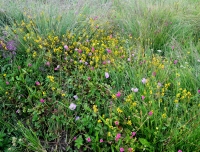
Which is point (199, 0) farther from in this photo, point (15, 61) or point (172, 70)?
point (15, 61)

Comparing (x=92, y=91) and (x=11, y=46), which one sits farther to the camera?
(x=11, y=46)

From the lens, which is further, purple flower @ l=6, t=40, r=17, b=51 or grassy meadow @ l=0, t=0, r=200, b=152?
purple flower @ l=6, t=40, r=17, b=51

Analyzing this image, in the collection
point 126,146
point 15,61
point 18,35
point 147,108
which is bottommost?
point 126,146

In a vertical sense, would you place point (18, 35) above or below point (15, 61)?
above

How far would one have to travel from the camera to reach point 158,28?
319 cm

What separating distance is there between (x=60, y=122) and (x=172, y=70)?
122 centimetres

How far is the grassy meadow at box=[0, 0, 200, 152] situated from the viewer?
168cm

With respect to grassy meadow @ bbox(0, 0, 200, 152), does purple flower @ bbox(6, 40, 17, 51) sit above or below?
above

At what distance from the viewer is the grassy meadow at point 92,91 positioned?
66.0 inches

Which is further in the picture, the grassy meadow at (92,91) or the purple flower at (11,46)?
the purple flower at (11,46)

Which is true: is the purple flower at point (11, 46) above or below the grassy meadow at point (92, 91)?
above

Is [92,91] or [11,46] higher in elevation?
[11,46]

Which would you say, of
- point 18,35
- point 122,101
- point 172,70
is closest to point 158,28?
point 172,70

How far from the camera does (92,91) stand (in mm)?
2004
